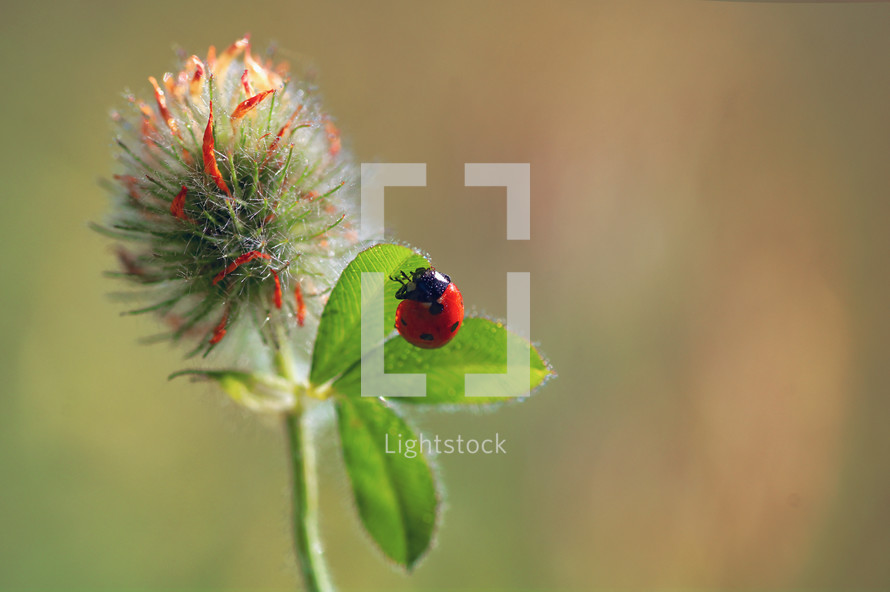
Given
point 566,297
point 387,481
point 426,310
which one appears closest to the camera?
point 426,310

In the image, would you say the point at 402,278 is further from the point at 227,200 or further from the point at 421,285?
the point at 227,200

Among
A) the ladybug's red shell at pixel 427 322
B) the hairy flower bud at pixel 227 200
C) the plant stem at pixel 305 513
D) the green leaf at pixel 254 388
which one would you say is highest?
the hairy flower bud at pixel 227 200

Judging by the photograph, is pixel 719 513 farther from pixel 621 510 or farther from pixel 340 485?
pixel 340 485

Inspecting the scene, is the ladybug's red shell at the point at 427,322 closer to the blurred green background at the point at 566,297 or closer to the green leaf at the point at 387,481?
the green leaf at the point at 387,481

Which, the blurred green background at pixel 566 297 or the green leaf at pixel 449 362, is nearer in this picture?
the green leaf at pixel 449 362

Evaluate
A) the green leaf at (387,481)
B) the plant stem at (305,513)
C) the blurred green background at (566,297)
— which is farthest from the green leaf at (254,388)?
the blurred green background at (566,297)

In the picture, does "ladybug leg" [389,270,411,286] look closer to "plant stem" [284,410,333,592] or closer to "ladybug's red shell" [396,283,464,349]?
"ladybug's red shell" [396,283,464,349]

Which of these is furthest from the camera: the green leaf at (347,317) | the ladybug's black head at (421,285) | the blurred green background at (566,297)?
the blurred green background at (566,297)

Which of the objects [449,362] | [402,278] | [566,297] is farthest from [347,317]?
[566,297]
